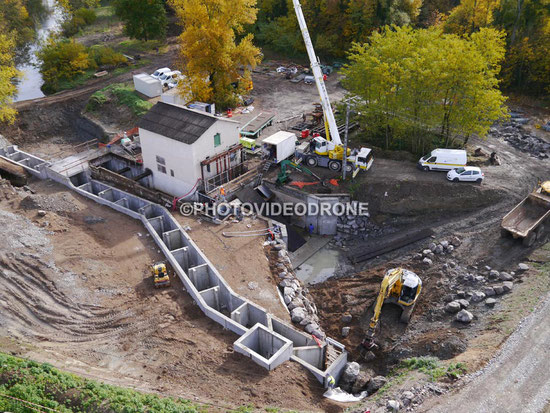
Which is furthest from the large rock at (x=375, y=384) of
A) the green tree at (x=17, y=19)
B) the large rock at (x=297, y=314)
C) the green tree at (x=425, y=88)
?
the green tree at (x=17, y=19)

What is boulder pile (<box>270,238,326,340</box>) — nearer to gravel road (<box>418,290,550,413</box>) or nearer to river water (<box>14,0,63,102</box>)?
gravel road (<box>418,290,550,413</box>)

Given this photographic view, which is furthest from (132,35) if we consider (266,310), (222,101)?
(266,310)

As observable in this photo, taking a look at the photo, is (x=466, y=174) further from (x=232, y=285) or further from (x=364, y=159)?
(x=232, y=285)

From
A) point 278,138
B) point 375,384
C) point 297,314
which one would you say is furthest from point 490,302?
point 278,138

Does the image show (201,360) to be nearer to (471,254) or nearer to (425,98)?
(471,254)

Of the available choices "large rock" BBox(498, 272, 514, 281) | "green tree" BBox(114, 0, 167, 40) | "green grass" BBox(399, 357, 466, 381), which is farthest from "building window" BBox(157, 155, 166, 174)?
"green tree" BBox(114, 0, 167, 40)

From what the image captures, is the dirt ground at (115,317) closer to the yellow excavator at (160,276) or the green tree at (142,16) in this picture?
the yellow excavator at (160,276)

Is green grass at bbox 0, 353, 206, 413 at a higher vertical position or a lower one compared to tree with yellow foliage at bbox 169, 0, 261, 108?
lower
